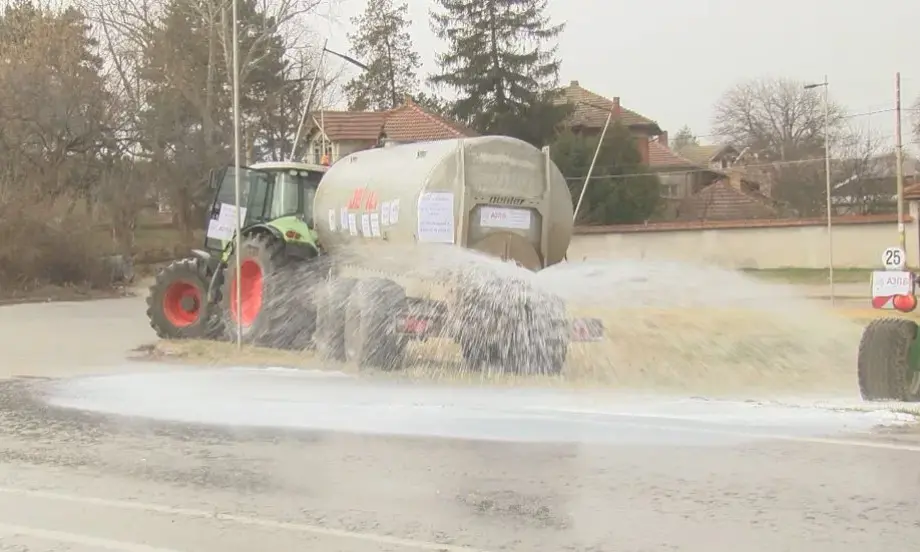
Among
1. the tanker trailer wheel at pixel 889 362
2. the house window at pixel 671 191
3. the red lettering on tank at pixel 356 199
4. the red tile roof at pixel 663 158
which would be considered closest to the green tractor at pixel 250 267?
the red lettering on tank at pixel 356 199

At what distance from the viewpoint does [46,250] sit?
1310 inches

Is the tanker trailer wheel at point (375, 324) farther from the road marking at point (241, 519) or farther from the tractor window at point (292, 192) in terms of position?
the road marking at point (241, 519)

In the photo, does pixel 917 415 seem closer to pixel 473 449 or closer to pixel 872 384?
pixel 872 384

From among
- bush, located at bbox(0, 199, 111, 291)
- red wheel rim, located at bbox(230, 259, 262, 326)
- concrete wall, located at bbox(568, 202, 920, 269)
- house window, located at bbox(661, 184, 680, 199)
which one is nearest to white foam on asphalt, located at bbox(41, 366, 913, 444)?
red wheel rim, located at bbox(230, 259, 262, 326)

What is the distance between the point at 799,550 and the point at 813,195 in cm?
5912

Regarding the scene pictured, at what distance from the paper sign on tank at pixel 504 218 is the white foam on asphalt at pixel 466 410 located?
2.17 m

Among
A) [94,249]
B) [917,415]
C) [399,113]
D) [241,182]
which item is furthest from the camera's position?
[399,113]

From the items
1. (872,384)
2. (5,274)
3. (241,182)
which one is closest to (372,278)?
(241,182)

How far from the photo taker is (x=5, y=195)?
32500 mm

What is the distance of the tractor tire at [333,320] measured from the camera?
1334 centimetres

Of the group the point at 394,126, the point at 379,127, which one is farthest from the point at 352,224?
the point at 394,126

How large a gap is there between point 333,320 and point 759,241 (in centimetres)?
3104

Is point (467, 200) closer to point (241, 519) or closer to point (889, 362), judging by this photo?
point (889, 362)

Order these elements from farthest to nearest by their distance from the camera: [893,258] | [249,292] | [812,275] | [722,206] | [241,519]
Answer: [722,206] < [812,275] < [249,292] < [893,258] < [241,519]
